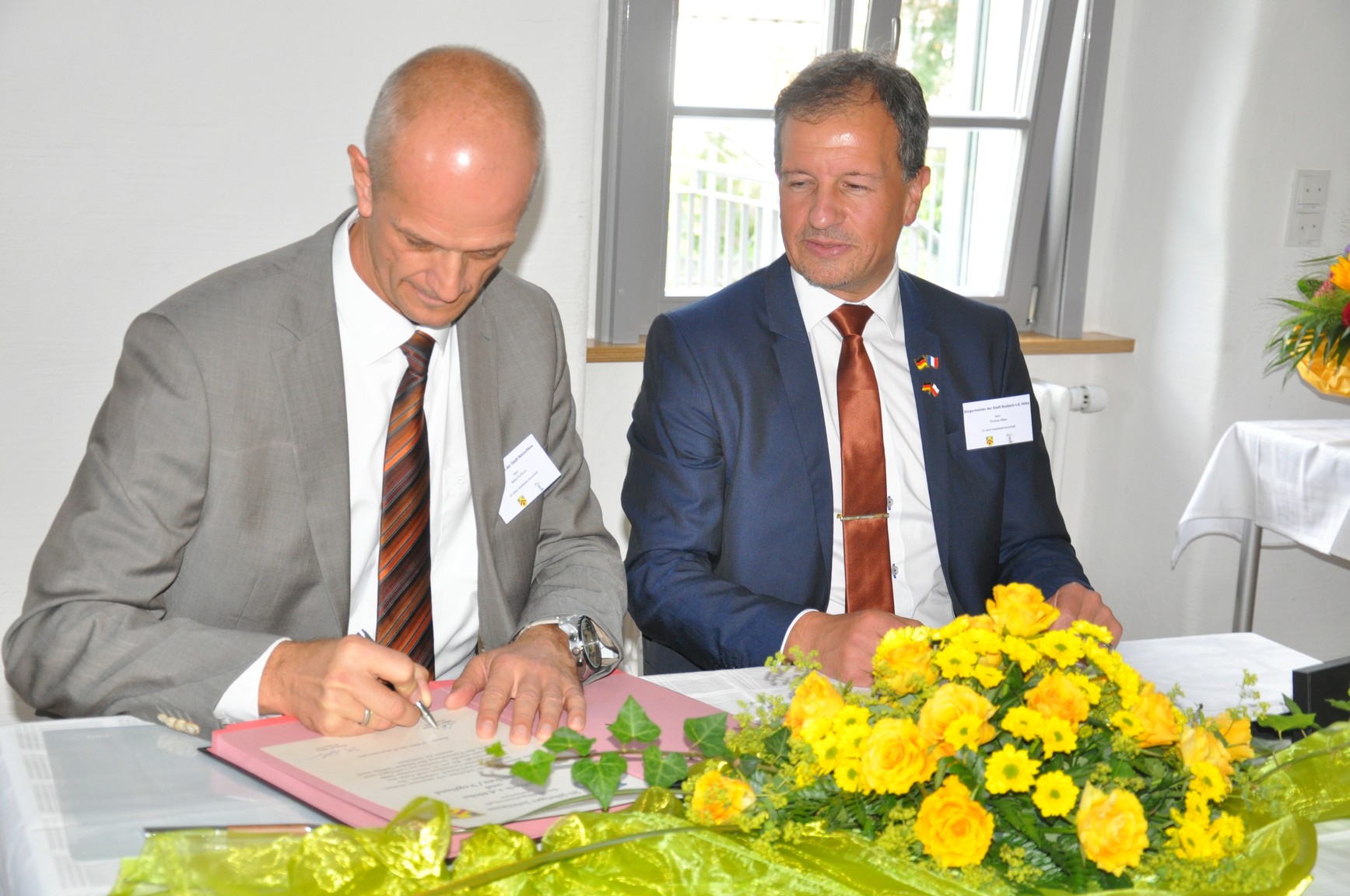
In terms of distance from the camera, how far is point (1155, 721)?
996 millimetres

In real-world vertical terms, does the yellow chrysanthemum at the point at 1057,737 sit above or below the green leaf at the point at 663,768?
above

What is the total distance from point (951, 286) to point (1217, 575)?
4.40ft

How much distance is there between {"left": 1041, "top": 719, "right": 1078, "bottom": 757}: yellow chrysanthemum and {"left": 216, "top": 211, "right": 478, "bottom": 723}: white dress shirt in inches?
44.9

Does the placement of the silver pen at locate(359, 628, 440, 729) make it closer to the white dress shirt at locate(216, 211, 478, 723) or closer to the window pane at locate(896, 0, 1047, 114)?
the white dress shirt at locate(216, 211, 478, 723)

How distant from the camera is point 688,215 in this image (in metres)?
3.90

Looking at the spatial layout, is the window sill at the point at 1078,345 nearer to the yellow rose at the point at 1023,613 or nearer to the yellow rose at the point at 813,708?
the yellow rose at the point at 1023,613

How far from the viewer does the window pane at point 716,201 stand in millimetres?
3867

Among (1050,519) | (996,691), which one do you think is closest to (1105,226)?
(1050,519)

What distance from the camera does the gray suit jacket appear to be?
1515 millimetres

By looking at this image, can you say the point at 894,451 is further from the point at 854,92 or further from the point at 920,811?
the point at 920,811

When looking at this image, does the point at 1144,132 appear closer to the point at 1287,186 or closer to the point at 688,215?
the point at 1287,186

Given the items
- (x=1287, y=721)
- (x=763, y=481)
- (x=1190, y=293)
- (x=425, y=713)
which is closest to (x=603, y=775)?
(x=425, y=713)

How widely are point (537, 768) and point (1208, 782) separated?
1.81ft

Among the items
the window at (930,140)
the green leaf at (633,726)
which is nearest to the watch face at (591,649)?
the green leaf at (633,726)
